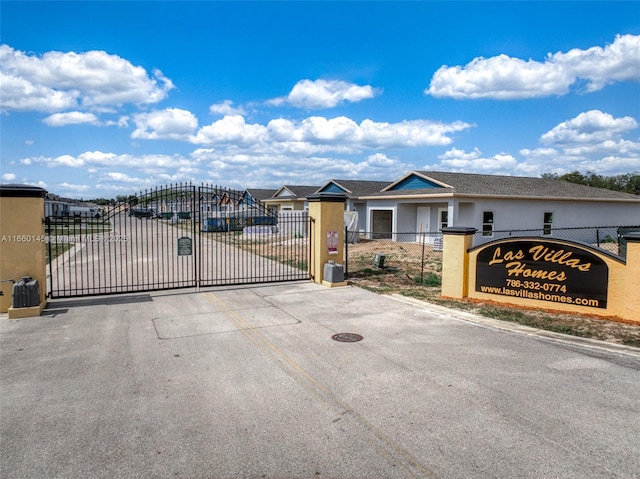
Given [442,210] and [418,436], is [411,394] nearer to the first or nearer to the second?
[418,436]

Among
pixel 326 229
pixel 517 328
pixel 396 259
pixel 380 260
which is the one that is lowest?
pixel 517 328

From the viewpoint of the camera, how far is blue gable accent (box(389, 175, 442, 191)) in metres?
27.3

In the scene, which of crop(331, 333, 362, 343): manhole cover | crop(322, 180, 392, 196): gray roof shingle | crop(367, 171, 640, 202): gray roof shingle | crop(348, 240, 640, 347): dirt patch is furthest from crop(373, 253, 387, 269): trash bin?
crop(322, 180, 392, 196): gray roof shingle

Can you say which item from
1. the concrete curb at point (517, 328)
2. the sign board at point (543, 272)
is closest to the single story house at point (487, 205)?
the sign board at point (543, 272)

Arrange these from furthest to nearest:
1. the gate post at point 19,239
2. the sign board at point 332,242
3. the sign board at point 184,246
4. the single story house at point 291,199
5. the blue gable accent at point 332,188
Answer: the single story house at point 291,199, the blue gable accent at point 332,188, the sign board at point 332,242, the sign board at point 184,246, the gate post at point 19,239

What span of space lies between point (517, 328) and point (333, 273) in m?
5.62

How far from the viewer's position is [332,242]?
13.2 metres

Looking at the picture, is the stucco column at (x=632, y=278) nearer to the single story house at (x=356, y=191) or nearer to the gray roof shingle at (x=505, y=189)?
the gray roof shingle at (x=505, y=189)

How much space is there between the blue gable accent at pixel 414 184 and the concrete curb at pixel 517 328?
17.5 metres

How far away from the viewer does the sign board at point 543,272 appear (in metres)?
9.02

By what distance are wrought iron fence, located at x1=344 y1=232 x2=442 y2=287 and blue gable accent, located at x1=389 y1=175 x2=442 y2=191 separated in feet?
10.7

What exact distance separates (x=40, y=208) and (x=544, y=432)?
403 inches

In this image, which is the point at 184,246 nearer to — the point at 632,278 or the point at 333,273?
the point at 333,273

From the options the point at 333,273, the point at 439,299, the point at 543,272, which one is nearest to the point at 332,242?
the point at 333,273
